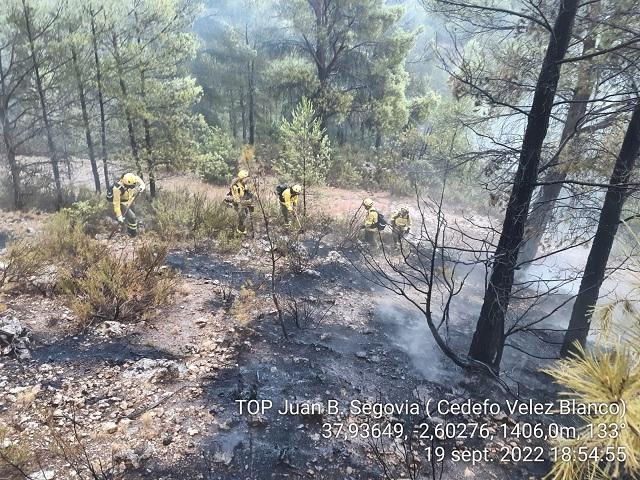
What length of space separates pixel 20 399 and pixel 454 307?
7087mm

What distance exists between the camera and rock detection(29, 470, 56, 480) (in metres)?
3.19

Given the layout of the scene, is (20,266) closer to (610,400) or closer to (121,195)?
(121,195)

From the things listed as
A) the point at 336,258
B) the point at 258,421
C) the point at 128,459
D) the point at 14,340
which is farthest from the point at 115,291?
the point at 336,258

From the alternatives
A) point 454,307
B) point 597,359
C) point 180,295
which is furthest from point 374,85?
point 597,359

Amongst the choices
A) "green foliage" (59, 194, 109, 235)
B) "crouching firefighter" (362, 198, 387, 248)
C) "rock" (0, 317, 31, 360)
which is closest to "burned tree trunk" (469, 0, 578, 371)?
"crouching firefighter" (362, 198, 387, 248)

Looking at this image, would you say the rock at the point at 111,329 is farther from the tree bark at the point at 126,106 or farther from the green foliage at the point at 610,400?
the tree bark at the point at 126,106

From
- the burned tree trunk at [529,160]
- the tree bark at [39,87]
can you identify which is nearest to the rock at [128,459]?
the burned tree trunk at [529,160]

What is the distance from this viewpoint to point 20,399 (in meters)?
4.08

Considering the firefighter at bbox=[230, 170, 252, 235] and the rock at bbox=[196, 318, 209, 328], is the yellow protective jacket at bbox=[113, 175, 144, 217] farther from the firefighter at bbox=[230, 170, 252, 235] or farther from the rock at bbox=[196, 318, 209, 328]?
the rock at bbox=[196, 318, 209, 328]

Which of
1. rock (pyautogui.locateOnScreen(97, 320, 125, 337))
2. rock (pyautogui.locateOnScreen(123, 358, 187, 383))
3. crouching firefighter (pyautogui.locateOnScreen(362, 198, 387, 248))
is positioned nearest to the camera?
rock (pyautogui.locateOnScreen(123, 358, 187, 383))

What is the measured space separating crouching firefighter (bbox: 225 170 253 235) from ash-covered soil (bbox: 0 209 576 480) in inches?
104

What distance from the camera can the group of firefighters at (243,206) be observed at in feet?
30.3

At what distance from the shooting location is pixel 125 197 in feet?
30.4

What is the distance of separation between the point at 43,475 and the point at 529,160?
5.26 metres
